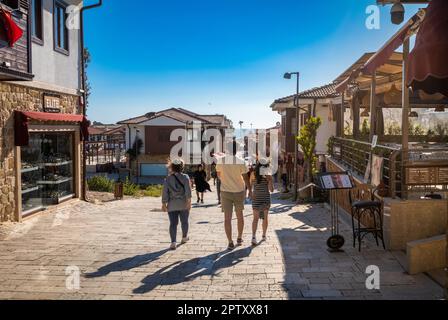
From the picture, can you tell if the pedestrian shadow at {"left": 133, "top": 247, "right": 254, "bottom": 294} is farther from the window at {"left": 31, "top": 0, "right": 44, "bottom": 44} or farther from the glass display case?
the window at {"left": 31, "top": 0, "right": 44, "bottom": 44}

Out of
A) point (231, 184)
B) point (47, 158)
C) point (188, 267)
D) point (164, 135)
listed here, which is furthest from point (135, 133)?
point (188, 267)

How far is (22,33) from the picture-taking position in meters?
9.21

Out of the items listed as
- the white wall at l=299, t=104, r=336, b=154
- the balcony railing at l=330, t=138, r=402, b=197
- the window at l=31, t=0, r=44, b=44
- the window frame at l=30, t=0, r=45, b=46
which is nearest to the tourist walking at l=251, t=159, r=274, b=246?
the balcony railing at l=330, t=138, r=402, b=197

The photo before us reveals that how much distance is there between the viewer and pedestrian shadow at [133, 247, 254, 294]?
522 cm

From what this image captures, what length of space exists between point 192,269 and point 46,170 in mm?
7844

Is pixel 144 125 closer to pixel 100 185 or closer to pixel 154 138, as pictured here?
pixel 154 138

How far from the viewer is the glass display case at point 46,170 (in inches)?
420

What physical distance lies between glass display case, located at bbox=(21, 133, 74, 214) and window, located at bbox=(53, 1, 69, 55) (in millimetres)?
2666

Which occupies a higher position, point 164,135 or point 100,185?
point 164,135

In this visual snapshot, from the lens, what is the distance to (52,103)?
11547mm

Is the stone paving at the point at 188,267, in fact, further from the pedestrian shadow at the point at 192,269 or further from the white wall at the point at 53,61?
the white wall at the point at 53,61

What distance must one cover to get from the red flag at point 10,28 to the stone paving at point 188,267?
4.11 m
